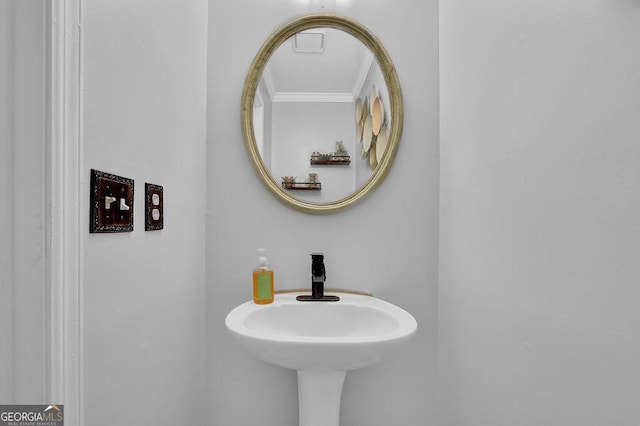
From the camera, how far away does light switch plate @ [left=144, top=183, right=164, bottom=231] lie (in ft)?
2.63

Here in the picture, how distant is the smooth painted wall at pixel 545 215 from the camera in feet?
1.75

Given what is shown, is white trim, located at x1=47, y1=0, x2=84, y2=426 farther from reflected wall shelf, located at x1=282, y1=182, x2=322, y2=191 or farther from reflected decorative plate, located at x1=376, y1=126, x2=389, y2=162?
reflected decorative plate, located at x1=376, y1=126, x2=389, y2=162

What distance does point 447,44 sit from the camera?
121 cm

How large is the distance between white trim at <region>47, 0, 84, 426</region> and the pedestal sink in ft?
1.26

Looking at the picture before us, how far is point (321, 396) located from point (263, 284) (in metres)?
0.39

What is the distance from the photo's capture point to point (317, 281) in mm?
1150

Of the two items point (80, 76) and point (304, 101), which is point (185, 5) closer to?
point (304, 101)

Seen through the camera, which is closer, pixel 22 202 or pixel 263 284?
pixel 22 202

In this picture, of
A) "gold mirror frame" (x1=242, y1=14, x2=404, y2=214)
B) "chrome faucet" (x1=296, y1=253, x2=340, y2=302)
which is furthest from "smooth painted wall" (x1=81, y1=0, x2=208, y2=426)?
"chrome faucet" (x1=296, y1=253, x2=340, y2=302)

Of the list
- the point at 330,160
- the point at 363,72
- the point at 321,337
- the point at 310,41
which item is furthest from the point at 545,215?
the point at 310,41

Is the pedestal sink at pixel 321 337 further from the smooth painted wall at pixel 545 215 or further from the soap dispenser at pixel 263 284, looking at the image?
the smooth painted wall at pixel 545 215

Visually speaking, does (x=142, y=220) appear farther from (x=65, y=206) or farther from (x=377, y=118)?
(x=377, y=118)

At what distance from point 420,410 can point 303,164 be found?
3.39ft

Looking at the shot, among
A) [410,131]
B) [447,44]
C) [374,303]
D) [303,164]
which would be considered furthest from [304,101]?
[374,303]
